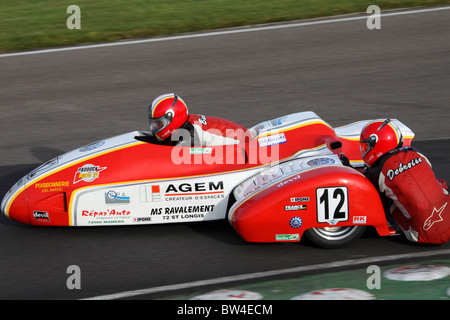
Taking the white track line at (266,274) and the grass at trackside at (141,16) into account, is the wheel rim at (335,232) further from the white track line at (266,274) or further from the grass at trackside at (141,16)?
the grass at trackside at (141,16)

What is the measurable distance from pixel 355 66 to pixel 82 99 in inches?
157

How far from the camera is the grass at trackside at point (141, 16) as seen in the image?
12648mm

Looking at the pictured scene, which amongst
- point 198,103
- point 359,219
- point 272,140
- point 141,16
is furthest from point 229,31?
point 359,219

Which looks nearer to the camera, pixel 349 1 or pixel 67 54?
pixel 67 54

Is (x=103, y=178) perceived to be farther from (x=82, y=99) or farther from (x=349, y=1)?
(x=349, y=1)

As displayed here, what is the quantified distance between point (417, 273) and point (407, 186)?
2.23 feet

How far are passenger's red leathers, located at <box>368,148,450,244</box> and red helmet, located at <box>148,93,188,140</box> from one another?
1783 millimetres

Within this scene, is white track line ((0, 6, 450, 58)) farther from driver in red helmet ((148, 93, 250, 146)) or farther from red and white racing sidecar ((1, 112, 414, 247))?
driver in red helmet ((148, 93, 250, 146))

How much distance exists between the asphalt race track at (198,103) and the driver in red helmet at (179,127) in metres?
0.73

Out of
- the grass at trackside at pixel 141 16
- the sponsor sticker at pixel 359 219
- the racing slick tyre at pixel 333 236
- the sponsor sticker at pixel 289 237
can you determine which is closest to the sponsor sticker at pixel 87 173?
the sponsor sticker at pixel 289 237

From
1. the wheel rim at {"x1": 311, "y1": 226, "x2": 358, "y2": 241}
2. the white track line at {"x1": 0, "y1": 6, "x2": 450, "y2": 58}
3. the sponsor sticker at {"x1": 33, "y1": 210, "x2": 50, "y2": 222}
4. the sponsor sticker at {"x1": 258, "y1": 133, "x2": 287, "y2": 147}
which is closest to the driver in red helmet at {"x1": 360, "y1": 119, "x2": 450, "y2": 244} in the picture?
the wheel rim at {"x1": 311, "y1": 226, "x2": 358, "y2": 241}
